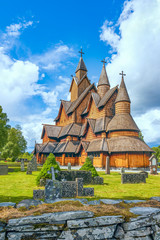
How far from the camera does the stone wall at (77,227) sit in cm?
362

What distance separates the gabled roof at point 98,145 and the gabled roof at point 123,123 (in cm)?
279

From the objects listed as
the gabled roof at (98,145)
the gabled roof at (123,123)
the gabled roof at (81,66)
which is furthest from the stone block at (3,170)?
the gabled roof at (81,66)

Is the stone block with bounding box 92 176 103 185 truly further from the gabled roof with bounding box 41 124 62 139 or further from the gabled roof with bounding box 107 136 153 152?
the gabled roof with bounding box 41 124 62 139

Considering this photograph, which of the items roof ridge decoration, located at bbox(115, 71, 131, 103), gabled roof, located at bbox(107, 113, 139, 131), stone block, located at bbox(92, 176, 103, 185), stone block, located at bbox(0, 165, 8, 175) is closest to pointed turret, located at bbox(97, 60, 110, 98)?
roof ridge decoration, located at bbox(115, 71, 131, 103)

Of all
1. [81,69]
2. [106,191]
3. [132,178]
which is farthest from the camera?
[81,69]

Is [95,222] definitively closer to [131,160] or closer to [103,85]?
[131,160]

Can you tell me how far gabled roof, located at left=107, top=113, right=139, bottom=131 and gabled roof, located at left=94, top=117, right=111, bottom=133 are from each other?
3.08 ft

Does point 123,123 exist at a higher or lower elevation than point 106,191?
higher

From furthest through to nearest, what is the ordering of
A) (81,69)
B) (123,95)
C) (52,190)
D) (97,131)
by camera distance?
(81,69)
(123,95)
(97,131)
(52,190)

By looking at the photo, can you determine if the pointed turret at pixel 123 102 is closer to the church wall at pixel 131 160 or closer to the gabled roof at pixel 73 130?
the church wall at pixel 131 160

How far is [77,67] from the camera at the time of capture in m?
53.8

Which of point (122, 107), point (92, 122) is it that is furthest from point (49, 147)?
point (122, 107)

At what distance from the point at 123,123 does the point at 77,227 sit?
30.6 m

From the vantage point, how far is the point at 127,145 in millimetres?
30203
